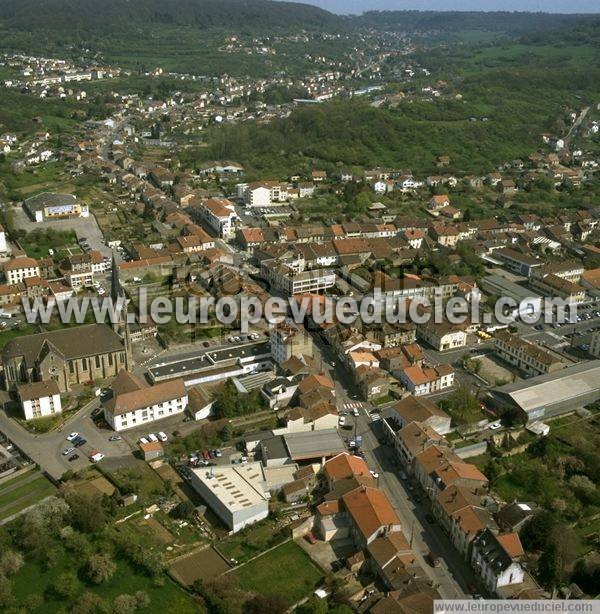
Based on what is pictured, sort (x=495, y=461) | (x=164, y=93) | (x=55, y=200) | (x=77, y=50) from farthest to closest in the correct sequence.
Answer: (x=77, y=50) → (x=164, y=93) → (x=55, y=200) → (x=495, y=461)

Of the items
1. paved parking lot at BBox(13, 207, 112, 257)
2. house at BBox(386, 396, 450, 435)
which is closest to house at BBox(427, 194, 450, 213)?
paved parking lot at BBox(13, 207, 112, 257)

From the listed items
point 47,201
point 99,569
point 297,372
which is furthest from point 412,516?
point 47,201

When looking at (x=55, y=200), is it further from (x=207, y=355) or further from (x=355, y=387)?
(x=355, y=387)

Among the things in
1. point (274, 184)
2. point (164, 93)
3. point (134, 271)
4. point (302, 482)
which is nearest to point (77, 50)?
point (164, 93)

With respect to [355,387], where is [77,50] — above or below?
above

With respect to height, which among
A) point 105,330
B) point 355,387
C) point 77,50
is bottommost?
point 355,387

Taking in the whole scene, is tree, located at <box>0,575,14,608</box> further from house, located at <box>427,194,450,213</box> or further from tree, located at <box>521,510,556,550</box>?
house, located at <box>427,194,450,213</box>

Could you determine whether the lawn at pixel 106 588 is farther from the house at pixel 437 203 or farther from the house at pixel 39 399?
the house at pixel 437 203
